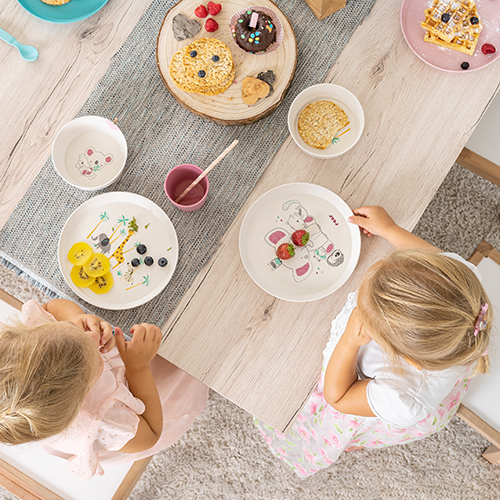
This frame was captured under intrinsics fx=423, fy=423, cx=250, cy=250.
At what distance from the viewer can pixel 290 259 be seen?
1.02 metres

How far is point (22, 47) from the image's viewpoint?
1.07m

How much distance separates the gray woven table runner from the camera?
39.8 inches

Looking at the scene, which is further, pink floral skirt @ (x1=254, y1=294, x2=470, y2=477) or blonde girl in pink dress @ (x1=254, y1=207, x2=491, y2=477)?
pink floral skirt @ (x1=254, y1=294, x2=470, y2=477)

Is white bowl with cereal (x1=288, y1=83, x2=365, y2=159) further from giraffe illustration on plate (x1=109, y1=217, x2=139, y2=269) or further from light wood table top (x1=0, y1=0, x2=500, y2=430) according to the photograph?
giraffe illustration on plate (x1=109, y1=217, x2=139, y2=269)

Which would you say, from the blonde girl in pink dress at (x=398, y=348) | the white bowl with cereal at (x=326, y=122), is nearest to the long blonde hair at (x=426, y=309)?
the blonde girl in pink dress at (x=398, y=348)

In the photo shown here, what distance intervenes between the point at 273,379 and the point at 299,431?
1.48 feet

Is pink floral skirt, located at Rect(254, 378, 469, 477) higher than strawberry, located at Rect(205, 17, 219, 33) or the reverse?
the reverse

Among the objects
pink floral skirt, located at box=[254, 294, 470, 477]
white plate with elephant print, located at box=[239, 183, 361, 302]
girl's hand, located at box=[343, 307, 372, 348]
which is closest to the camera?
girl's hand, located at box=[343, 307, 372, 348]

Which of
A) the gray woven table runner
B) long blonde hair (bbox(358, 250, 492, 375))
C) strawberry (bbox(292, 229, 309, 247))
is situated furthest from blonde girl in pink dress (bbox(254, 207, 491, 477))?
the gray woven table runner

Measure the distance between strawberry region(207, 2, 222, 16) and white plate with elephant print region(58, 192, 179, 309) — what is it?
1.59 ft

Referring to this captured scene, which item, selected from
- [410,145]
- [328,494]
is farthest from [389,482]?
[410,145]

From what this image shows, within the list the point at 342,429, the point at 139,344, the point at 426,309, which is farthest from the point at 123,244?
the point at 342,429

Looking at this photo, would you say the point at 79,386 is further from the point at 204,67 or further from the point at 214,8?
the point at 214,8

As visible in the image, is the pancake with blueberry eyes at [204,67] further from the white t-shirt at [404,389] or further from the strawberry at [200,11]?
the white t-shirt at [404,389]
